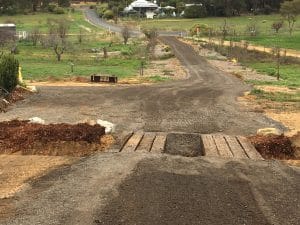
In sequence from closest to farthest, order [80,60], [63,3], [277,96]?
[277,96] → [80,60] → [63,3]

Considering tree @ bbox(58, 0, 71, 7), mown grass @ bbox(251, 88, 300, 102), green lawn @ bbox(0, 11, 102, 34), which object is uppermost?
tree @ bbox(58, 0, 71, 7)

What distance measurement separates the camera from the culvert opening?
42.4 ft

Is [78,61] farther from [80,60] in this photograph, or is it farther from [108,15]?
[108,15]

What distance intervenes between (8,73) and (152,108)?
22.0ft

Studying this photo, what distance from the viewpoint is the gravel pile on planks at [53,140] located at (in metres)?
12.7

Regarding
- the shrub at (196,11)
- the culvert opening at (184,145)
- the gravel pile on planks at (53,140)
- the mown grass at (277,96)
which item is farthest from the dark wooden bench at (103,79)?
the shrub at (196,11)

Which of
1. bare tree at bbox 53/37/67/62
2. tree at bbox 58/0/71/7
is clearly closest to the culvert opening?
bare tree at bbox 53/37/67/62

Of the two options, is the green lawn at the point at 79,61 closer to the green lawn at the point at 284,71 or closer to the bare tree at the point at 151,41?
the bare tree at the point at 151,41

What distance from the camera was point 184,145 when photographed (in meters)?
13.6

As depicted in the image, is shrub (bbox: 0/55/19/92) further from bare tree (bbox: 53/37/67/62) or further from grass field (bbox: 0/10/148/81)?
bare tree (bbox: 53/37/67/62)

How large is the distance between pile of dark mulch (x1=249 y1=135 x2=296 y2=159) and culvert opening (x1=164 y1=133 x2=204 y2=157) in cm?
160

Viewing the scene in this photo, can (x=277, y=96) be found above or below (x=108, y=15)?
below

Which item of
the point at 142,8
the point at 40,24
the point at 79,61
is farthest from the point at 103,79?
the point at 142,8

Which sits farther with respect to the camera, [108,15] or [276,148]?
[108,15]
